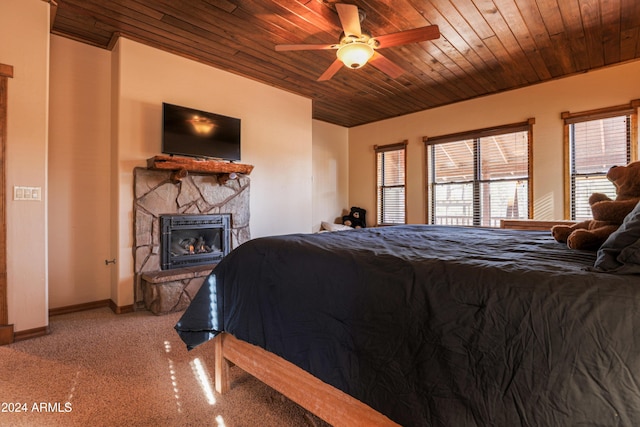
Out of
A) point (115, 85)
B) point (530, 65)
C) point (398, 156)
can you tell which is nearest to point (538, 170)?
point (530, 65)

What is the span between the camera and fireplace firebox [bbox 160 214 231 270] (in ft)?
10.9

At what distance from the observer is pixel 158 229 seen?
10.7 ft

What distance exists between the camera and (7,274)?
238 centimetres

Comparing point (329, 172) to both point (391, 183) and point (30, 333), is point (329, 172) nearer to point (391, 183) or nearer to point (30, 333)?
point (391, 183)

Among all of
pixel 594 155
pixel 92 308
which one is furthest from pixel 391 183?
pixel 92 308

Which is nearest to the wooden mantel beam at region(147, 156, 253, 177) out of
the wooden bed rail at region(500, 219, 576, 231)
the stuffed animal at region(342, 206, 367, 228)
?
the stuffed animal at region(342, 206, 367, 228)

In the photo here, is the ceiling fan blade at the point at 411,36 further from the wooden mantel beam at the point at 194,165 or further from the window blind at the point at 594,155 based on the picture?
the window blind at the point at 594,155

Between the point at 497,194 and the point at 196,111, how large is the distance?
423cm

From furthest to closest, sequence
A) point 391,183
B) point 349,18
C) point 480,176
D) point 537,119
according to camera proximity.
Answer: point 391,183 → point 480,176 → point 537,119 → point 349,18

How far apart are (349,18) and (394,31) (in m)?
0.85

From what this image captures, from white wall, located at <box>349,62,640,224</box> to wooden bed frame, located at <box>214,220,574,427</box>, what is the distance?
4128mm

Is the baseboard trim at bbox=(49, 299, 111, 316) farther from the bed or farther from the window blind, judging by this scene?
the window blind

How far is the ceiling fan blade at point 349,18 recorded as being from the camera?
7.10 ft

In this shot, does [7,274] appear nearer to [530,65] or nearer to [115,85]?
[115,85]
